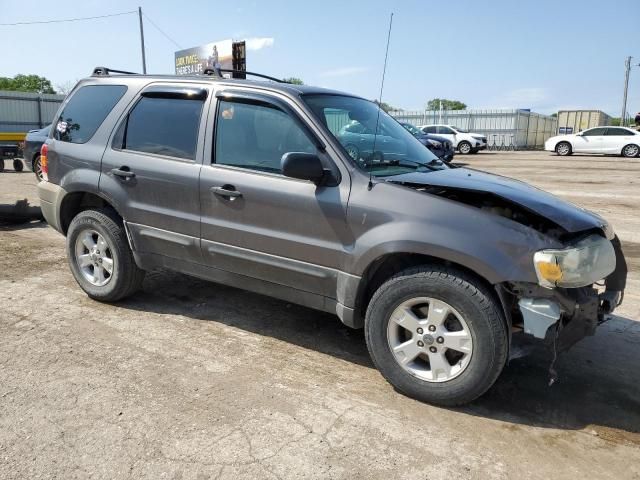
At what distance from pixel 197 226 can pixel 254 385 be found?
1.32 m

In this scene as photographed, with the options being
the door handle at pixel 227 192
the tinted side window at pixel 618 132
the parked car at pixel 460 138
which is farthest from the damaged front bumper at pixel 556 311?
the tinted side window at pixel 618 132

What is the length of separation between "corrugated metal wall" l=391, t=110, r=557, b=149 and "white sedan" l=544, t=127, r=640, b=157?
8.56 metres

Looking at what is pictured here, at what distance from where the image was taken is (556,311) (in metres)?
2.90

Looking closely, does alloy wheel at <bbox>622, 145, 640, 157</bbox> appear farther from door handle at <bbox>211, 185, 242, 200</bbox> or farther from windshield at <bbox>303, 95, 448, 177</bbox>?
door handle at <bbox>211, 185, 242, 200</bbox>

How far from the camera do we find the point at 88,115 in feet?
15.6

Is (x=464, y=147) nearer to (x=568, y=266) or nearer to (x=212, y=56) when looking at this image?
(x=212, y=56)

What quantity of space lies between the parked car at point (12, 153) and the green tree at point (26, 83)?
79.4m

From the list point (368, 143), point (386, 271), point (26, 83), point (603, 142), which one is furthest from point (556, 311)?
point (26, 83)

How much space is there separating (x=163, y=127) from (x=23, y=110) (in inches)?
1260

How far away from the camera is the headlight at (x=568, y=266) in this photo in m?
2.85

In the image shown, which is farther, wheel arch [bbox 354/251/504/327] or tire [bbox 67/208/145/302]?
tire [bbox 67/208/145/302]

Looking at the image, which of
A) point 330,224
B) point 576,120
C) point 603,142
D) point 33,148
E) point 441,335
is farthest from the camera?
point 576,120

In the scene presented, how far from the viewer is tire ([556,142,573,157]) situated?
28.6 metres

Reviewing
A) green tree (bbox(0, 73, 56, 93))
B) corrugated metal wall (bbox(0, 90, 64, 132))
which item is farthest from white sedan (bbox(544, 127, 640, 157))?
green tree (bbox(0, 73, 56, 93))
